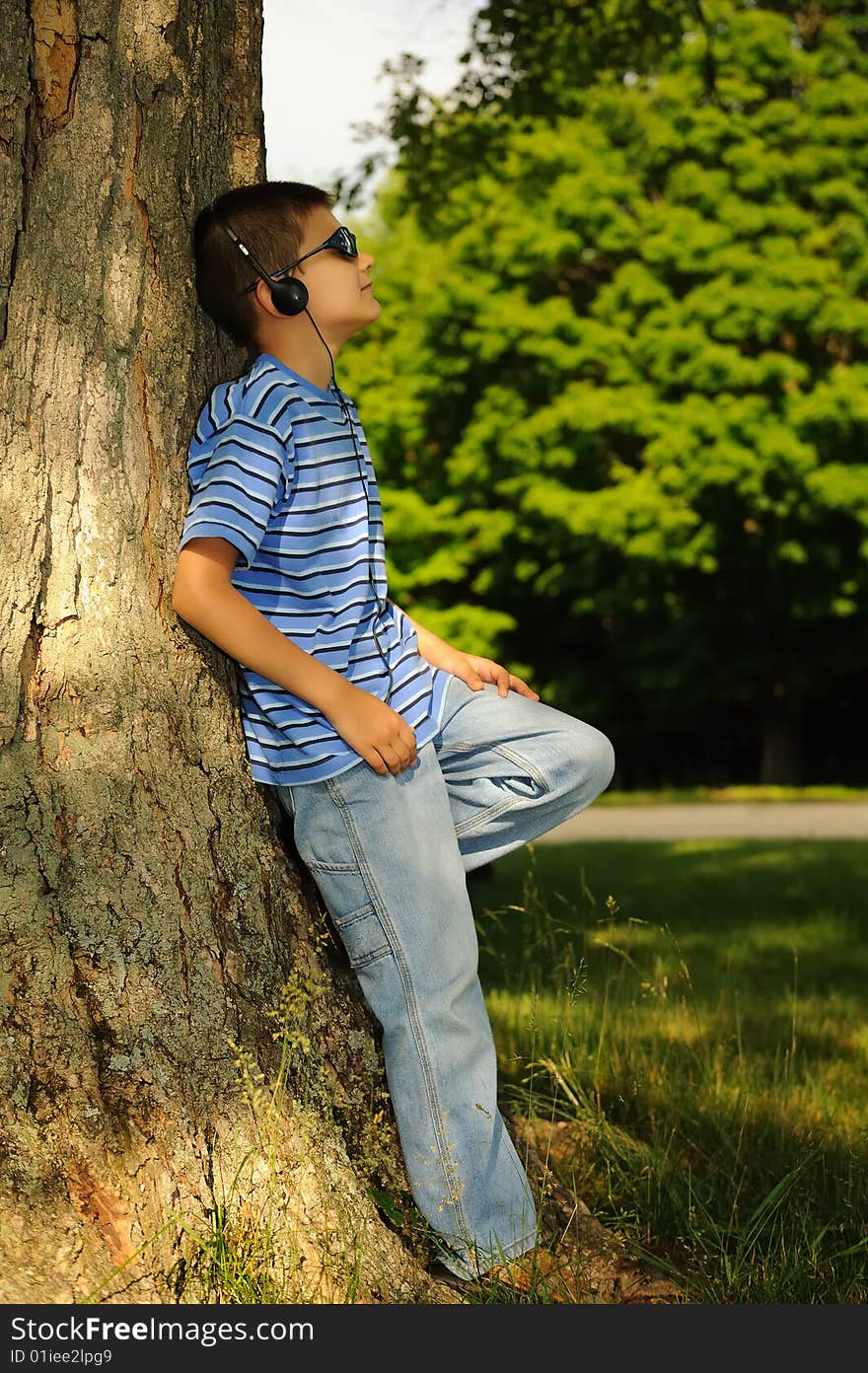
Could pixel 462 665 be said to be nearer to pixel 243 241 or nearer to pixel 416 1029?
pixel 416 1029

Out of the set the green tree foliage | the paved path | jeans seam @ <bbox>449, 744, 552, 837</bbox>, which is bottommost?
the paved path

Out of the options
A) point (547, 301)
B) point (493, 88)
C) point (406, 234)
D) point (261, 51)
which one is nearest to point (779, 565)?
point (547, 301)

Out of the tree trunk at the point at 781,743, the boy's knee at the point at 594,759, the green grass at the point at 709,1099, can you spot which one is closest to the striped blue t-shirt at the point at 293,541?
the boy's knee at the point at 594,759

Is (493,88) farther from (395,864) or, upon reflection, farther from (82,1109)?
(82,1109)

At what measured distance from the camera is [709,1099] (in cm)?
364

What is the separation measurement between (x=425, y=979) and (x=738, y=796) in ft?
63.8

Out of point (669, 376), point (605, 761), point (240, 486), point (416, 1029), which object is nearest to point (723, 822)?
point (669, 376)

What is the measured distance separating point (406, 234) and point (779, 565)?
31.7ft

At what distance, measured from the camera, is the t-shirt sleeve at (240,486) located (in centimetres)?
248

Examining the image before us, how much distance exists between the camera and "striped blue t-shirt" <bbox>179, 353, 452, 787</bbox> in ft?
8.29

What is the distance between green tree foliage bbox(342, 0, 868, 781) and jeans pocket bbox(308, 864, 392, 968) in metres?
16.2

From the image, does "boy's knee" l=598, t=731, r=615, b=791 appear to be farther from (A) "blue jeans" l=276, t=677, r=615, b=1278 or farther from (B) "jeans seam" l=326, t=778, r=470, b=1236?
(B) "jeans seam" l=326, t=778, r=470, b=1236

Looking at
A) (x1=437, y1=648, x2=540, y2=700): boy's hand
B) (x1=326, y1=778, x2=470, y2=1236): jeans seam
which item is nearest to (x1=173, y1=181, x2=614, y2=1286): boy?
(x1=326, y1=778, x2=470, y2=1236): jeans seam

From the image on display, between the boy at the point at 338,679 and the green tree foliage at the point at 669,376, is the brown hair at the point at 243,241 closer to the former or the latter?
the boy at the point at 338,679
